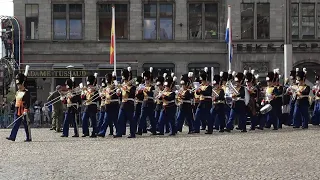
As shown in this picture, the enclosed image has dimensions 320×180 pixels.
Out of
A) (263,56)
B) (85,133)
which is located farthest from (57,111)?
(263,56)

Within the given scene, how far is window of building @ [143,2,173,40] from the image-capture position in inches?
1801

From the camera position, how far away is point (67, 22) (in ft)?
149

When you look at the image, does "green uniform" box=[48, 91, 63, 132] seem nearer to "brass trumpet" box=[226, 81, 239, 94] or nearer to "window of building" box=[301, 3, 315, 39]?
"brass trumpet" box=[226, 81, 239, 94]

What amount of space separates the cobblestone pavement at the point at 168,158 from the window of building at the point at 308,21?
25840 millimetres

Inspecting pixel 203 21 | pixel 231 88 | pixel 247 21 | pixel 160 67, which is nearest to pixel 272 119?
pixel 231 88

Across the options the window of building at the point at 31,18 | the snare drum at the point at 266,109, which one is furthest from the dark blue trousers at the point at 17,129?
the window of building at the point at 31,18

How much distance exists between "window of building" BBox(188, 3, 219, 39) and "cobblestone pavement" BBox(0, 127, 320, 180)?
972 inches

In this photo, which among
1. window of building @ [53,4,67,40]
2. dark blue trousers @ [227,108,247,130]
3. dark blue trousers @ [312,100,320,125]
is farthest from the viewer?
window of building @ [53,4,67,40]

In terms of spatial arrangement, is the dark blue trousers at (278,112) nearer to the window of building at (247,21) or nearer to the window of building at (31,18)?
the window of building at (247,21)

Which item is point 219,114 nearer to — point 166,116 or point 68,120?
point 166,116

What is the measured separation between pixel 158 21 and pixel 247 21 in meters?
5.87

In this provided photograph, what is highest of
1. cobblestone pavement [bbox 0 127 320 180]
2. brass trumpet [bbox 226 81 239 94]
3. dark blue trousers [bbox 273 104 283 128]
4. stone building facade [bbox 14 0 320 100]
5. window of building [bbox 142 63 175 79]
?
stone building facade [bbox 14 0 320 100]

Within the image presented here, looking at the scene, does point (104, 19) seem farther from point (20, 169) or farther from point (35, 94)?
point (20, 169)

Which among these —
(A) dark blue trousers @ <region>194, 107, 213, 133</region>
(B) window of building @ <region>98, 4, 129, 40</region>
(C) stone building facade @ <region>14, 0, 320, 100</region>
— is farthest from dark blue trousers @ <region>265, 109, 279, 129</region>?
(B) window of building @ <region>98, 4, 129, 40</region>
